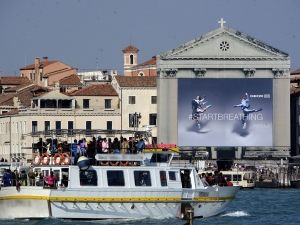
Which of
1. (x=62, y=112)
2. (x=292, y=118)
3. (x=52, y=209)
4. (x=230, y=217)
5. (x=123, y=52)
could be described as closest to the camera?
(x=52, y=209)

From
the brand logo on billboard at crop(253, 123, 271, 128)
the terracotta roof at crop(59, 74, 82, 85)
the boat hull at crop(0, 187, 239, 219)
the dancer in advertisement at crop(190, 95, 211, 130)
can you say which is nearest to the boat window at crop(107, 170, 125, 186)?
the boat hull at crop(0, 187, 239, 219)

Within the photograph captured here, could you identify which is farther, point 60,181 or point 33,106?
point 33,106

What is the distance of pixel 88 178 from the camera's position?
42.9 metres

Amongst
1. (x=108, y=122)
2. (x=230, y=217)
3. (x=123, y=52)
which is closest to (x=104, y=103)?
(x=108, y=122)

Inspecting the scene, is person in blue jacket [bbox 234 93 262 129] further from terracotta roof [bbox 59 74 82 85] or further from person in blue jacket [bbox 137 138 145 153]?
person in blue jacket [bbox 137 138 145 153]

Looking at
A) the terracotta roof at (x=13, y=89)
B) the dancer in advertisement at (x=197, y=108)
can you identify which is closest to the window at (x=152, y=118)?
the dancer in advertisement at (x=197, y=108)

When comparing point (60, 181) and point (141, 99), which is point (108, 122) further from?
point (60, 181)

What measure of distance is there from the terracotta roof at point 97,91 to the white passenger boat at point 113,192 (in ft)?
182

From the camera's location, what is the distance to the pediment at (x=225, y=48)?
98500 millimetres

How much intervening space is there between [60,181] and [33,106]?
2252 inches

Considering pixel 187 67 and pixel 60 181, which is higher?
pixel 187 67

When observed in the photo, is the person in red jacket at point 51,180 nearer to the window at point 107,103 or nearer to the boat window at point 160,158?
the boat window at point 160,158

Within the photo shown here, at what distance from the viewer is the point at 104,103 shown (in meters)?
99.7

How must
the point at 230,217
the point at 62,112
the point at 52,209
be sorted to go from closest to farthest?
the point at 52,209
the point at 230,217
the point at 62,112
